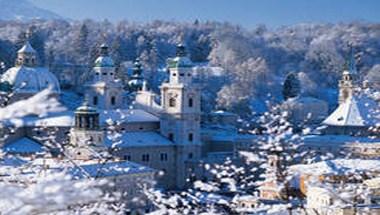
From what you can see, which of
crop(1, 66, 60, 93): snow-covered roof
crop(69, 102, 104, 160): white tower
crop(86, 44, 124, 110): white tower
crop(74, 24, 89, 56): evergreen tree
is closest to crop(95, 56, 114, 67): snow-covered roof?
crop(86, 44, 124, 110): white tower

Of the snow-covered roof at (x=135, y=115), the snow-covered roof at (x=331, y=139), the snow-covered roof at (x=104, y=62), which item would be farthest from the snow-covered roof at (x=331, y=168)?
the snow-covered roof at (x=104, y=62)

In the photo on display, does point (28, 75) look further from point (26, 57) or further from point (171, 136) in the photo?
point (171, 136)

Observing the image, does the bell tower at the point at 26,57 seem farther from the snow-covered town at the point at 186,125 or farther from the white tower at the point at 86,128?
the white tower at the point at 86,128

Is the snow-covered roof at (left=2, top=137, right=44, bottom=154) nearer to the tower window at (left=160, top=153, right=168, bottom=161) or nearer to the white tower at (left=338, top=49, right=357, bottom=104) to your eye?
the tower window at (left=160, top=153, right=168, bottom=161)

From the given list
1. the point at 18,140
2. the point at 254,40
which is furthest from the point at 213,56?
the point at 18,140

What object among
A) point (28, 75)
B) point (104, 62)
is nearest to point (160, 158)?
point (104, 62)

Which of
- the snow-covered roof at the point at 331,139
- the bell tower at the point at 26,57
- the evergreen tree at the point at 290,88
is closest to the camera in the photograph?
the snow-covered roof at the point at 331,139
